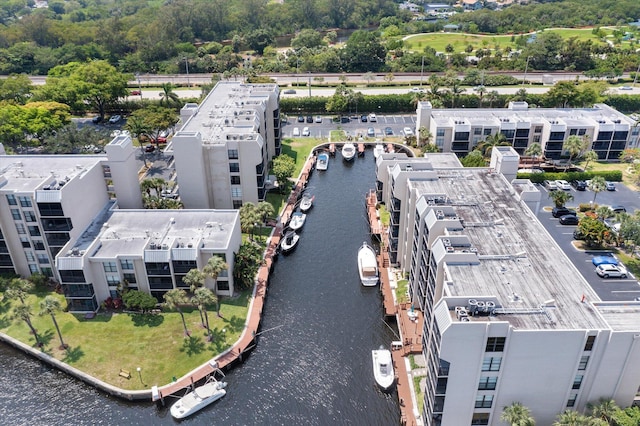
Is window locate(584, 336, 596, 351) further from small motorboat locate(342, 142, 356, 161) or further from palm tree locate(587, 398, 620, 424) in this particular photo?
small motorboat locate(342, 142, 356, 161)

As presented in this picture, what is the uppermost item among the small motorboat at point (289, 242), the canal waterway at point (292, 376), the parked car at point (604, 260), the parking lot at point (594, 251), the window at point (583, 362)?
the window at point (583, 362)

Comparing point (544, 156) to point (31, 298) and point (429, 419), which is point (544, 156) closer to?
point (429, 419)

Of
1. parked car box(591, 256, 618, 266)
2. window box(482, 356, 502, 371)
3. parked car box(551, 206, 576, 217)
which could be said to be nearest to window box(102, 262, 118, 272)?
window box(482, 356, 502, 371)

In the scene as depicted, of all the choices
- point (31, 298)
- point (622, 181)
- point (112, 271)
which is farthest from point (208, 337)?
point (622, 181)

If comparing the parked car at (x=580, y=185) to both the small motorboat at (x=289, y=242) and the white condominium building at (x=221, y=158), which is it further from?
the white condominium building at (x=221, y=158)

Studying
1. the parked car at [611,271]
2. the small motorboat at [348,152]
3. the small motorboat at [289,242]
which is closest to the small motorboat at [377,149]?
the small motorboat at [348,152]

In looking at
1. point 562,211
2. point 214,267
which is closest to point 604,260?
point 562,211

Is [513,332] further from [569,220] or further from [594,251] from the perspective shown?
[569,220]
